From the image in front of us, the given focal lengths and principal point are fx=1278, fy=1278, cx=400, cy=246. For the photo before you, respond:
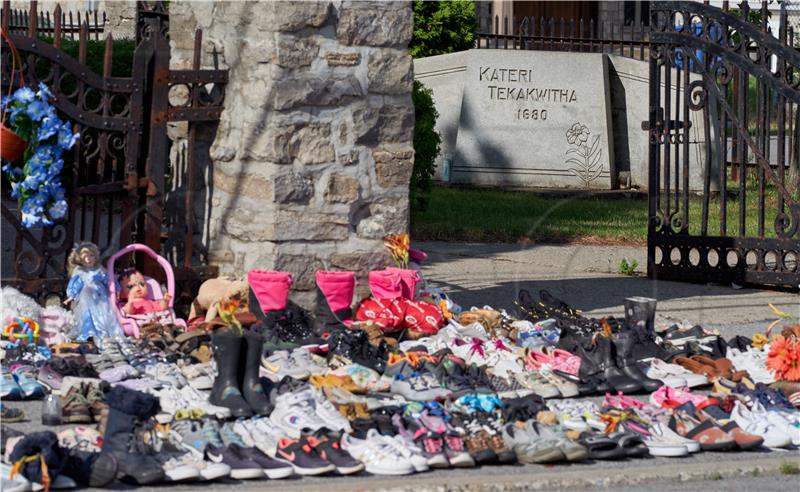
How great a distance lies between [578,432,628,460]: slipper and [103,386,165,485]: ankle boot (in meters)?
1.77

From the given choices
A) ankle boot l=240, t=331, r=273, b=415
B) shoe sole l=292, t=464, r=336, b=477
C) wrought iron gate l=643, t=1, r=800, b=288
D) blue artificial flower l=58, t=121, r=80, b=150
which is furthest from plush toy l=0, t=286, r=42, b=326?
wrought iron gate l=643, t=1, r=800, b=288

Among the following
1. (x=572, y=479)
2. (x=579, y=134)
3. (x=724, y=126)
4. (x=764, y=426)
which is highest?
(x=579, y=134)

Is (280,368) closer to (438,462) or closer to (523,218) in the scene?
(438,462)

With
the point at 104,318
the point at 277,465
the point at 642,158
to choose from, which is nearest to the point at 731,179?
the point at 642,158

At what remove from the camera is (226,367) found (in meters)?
5.87

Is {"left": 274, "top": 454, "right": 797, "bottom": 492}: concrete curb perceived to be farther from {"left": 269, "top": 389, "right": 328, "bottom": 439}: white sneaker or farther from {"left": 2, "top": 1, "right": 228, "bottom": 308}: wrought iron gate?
{"left": 2, "top": 1, "right": 228, "bottom": 308}: wrought iron gate

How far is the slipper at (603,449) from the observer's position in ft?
17.5

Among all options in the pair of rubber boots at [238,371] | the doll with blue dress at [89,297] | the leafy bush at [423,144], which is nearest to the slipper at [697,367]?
the pair of rubber boots at [238,371]

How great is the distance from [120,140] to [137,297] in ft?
3.18

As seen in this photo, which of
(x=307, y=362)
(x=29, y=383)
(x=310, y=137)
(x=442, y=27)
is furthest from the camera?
(x=442, y=27)

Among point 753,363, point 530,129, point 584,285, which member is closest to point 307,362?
point 753,363

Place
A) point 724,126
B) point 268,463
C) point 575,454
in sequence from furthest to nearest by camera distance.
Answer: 1. point 724,126
2. point 575,454
3. point 268,463

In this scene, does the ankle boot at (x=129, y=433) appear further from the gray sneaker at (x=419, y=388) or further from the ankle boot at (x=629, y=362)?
the ankle boot at (x=629, y=362)

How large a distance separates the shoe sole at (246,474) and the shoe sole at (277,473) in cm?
3
